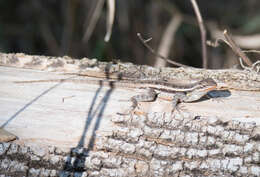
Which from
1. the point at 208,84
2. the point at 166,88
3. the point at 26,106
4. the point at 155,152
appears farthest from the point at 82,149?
the point at 208,84

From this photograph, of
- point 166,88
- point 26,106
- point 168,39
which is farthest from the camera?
point 168,39

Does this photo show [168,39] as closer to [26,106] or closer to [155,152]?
[26,106]

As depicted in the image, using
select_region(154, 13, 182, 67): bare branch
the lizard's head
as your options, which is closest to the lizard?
the lizard's head

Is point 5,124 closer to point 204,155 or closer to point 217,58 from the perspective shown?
point 204,155

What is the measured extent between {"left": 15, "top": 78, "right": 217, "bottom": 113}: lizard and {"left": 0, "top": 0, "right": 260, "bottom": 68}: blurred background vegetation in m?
4.17

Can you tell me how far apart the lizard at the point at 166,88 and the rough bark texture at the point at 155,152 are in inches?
26.4

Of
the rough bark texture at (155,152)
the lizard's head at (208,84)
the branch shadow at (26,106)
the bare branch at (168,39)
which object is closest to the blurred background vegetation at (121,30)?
the bare branch at (168,39)

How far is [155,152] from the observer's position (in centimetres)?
353

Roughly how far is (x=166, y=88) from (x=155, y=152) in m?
1.52

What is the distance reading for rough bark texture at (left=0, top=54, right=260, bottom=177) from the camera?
3457 mm

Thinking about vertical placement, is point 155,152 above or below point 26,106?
below

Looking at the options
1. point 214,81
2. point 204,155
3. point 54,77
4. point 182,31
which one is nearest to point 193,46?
point 182,31

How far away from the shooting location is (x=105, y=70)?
16.0 ft

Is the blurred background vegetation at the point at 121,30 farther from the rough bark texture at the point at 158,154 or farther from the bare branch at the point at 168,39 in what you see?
the rough bark texture at the point at 158,154
